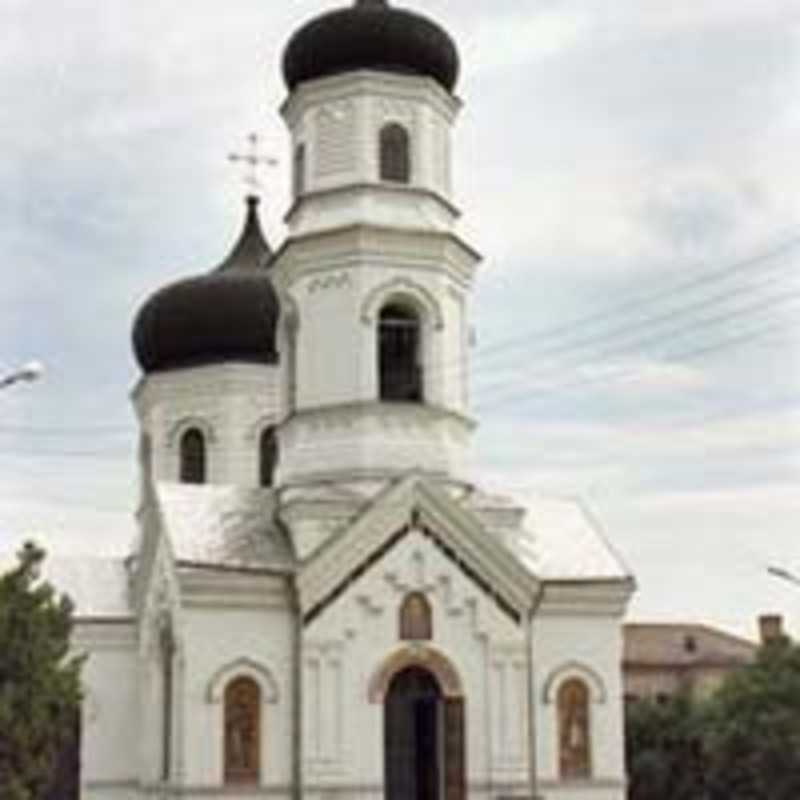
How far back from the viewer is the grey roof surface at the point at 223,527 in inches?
1081

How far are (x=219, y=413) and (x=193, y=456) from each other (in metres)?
1.22

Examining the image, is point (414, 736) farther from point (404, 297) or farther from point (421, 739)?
point (404, 297)

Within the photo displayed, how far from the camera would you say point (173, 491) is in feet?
97.2

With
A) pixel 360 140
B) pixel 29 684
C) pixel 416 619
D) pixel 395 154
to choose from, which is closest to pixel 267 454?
pixel 395 154

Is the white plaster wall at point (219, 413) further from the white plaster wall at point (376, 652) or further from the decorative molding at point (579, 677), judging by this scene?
the decorative molding at point (579, 677)

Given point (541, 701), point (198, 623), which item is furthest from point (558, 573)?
point (198, 623)

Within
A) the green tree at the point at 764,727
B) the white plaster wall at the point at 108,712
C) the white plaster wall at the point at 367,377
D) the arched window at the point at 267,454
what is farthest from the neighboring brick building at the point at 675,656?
the white plaster wall at the point at 367,377

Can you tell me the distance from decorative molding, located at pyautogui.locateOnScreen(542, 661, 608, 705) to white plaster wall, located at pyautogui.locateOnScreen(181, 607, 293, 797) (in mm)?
4412

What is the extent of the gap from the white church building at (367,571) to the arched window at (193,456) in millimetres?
5151

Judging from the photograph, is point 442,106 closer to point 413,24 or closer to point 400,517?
point 413,24

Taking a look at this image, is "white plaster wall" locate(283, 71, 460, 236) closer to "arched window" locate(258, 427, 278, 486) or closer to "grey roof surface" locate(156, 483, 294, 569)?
"grey roof surface" locate(156, 483, 294, 569)

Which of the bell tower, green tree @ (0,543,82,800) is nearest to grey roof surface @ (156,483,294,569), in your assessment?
the bell tower

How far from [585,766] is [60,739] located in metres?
8.73

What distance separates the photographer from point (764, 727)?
37719 millimetres
